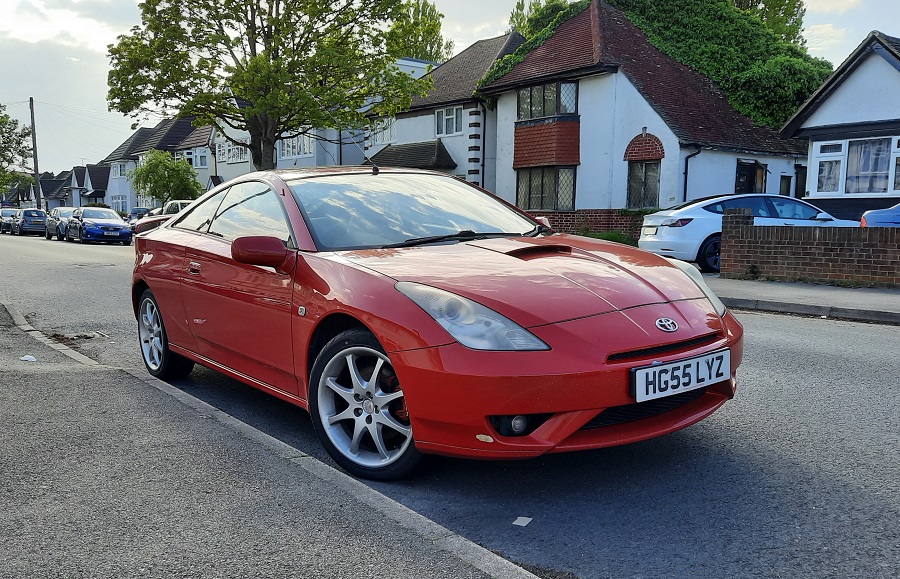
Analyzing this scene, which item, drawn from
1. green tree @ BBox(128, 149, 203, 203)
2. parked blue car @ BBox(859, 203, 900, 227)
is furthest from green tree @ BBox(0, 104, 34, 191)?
parked blue car @ BBox(859, 203, 900, 227)

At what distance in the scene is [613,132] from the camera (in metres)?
26.5

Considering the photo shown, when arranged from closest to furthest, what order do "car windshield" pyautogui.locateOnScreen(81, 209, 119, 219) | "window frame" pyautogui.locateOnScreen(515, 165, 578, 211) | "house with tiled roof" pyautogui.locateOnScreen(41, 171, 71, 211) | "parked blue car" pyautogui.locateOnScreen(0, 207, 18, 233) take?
"window frame" pyautogui.locateOnScreen(515, 165, 578, 211)
"car windshield" pyautogui.locateOnScreen(81, 209, 119, 219)
"parked blue car" pyautogui.locateOnScreen(0, 207, 18, 233)
"house with tiled roof" pyautogui.locateOnScreen(41, 171, 71, 211)

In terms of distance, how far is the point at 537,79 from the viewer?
1113 inches

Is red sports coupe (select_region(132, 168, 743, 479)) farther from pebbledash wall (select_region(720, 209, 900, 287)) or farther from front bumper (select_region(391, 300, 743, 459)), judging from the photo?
pebbledash wall (select_region(720, 209, 900, 287))

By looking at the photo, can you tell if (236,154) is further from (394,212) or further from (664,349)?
(664,349)

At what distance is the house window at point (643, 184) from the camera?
84.3 feet

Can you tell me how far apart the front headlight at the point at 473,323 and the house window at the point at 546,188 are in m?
25.3

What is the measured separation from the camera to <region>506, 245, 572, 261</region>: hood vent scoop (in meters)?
3.95

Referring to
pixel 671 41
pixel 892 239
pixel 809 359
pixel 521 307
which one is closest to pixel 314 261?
pixel 521 307

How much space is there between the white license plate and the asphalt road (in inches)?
17.8

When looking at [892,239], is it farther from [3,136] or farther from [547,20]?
[3,136]

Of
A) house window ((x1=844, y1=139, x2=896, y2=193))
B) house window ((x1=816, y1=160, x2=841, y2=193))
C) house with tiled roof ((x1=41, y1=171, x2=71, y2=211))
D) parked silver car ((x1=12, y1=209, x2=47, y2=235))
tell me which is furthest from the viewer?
house with tiled roof ((x1=41, y1=171, x2=71, y2=211))

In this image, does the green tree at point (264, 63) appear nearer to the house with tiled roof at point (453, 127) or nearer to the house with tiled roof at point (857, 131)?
the house with tiled roof at point (453, 127)

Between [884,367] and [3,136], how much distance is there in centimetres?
10515
